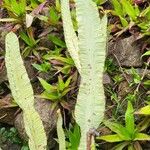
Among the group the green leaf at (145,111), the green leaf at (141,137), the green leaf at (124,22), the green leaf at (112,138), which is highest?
the green leaf at (124,22)

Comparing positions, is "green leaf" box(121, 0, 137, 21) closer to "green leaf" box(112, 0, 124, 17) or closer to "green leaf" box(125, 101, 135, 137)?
"green leaf" box(112, 0, 124, 17)

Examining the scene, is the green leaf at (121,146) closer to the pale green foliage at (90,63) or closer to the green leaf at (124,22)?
the green leaf at (124,22)

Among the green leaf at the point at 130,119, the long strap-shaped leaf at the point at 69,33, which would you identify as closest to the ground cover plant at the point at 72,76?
the green leaf at the point at 130,119

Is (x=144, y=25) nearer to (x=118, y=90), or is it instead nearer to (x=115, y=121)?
(x=118, y=90)

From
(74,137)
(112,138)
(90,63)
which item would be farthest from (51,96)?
(90,63)

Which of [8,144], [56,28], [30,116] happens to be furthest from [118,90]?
[30,116]

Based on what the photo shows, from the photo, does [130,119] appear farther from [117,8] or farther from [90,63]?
[90,63]
